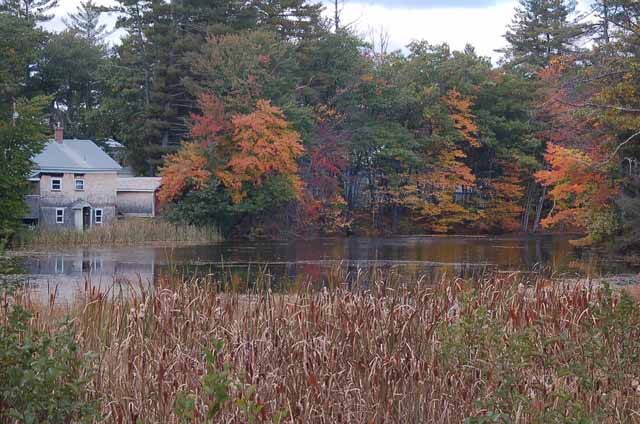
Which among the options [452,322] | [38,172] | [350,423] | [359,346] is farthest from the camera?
[38,172]

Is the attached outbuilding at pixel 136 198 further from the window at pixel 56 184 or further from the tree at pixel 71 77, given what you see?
the tree at pixel 71 77

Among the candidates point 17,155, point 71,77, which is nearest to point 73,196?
point 17,155

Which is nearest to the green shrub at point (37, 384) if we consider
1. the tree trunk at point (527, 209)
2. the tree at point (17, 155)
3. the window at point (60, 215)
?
the tree at point (17, 155)

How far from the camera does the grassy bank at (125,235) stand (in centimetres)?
3631

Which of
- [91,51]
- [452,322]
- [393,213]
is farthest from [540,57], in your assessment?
[452,322]

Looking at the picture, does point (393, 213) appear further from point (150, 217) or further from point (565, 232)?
point (150, 217)

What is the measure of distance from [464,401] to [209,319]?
2.91m

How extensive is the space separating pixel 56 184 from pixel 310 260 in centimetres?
1791

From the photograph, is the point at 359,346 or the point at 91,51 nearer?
the point at 359,346

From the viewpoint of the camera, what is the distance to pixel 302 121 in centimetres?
4422

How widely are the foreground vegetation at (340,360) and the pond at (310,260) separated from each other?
11674 millimetres

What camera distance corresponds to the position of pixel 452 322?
319 inches

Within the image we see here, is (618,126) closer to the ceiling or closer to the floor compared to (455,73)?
closer to the floor

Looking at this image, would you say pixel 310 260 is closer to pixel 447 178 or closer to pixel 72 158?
pixel 72 158
